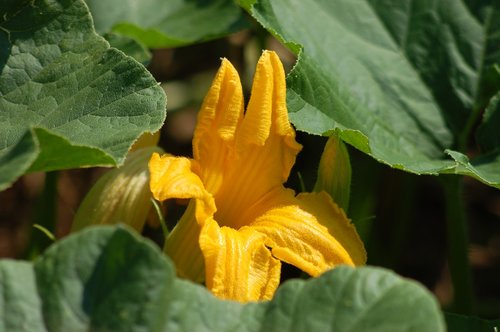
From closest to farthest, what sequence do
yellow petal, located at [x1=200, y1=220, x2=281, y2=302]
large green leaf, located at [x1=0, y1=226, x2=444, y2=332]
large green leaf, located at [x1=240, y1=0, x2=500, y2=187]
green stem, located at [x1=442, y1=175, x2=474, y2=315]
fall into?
large green leaf, located at [x1=0, y1=226, x2=444, y2=332]
yellow petal, located at [x1=200, y1=220, x2=281, y2=302]
large green leaf, located at [x1=240, y1=0, x2=500, y2=187]
green stem, located at [x1=442, y1=175, x2=474, y2=315]

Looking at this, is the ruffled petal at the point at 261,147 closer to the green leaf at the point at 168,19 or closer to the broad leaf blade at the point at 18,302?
the broad leaf blade at the point at 18,302

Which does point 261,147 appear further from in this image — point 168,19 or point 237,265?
point 168,19

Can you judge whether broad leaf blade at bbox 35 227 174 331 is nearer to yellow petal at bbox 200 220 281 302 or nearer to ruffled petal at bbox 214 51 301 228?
yellow petal at bbox 200 220 281 302

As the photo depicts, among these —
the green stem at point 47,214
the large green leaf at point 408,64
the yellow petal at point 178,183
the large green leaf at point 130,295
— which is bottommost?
the green stem at point 47,214

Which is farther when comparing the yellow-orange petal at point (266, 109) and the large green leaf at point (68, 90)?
the yellow-orange petal at point (266, 109)

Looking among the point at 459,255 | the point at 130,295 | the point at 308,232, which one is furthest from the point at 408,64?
the point at 130,295

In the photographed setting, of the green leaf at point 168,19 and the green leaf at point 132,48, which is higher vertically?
the green leaf at point 132,48

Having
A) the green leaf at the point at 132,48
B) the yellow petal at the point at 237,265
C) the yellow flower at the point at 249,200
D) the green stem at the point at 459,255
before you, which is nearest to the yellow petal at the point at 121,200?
the yellow flower at the point at 249,200

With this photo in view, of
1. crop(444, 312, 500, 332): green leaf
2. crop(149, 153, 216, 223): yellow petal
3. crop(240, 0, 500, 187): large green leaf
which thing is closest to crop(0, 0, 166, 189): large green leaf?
crop(149, 153, 216, 223): yellow petal
